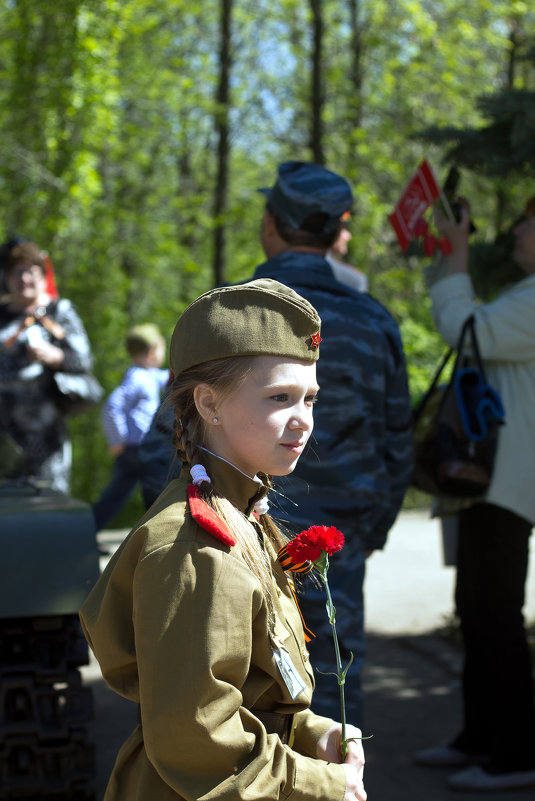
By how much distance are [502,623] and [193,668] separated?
2697mm

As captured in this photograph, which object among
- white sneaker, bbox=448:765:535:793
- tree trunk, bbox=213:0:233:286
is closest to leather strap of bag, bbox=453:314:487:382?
white sneaker, bbox=448:765:535:793

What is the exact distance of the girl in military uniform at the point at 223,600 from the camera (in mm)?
1643

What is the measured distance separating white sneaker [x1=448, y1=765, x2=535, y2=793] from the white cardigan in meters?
0.94

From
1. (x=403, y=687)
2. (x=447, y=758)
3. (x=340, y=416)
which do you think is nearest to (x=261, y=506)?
(x=340, y=416)

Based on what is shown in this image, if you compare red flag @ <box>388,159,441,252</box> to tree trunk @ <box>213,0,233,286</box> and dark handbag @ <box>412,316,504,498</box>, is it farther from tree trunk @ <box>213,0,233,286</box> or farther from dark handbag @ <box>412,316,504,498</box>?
tree trunk @ <box>213,0,233,286</box>

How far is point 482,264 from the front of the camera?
4973 mm

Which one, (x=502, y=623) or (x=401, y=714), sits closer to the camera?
(x=502, y=623)

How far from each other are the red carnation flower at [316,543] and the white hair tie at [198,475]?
184mm

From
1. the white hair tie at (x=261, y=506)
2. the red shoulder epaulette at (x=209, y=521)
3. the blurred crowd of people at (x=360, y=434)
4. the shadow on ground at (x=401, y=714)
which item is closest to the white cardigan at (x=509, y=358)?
the blurred crowd of people at (x=360, y=434)

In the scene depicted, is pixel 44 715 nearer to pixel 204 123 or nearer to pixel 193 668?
pixel 193 668

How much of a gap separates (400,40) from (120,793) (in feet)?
52.4

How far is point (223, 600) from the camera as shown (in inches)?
65.9

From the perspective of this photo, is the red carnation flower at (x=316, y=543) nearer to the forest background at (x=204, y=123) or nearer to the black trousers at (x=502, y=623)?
the black trousers at (x=502, y=623)

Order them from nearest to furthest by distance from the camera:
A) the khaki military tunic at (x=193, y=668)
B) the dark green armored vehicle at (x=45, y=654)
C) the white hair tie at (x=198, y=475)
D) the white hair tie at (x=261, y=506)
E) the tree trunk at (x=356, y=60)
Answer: the khaki military tunic at (x=193, y=668) < the white hair tie at (x=198, y=475) < the white hair tie at (x=261, y=506) < the dark green armored vehicle at (x=45, y=654) < the tree trunk at (x=356, y=60)
